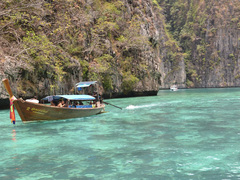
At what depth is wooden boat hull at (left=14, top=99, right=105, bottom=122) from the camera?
561 inches

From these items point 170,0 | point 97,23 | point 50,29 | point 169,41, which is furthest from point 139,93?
point 170,0

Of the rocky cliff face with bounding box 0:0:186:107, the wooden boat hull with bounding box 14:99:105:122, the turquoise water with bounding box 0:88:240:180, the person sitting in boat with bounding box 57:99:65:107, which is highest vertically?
the rocky cliff face with bounding box 0:0:186:107

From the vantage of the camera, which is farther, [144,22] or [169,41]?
[169,41]

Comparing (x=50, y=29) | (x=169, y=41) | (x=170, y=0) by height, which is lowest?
(x=50, y=29)

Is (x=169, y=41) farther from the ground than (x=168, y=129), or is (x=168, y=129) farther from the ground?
(x=169, y=41)

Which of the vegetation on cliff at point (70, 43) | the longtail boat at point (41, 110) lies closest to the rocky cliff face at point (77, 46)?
the vegetation on cliff at point (70, 43)

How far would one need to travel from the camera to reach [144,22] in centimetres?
4681

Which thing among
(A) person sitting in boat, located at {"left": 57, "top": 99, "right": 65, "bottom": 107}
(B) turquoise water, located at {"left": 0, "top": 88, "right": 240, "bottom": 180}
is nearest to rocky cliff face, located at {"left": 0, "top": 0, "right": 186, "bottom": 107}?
(A) person sitting in boat, located at {"left": 57, "top": 99, "right": 65, "bottom": 107}

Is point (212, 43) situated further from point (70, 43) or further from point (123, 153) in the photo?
point (123, 153)

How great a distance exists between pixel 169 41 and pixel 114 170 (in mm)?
89891

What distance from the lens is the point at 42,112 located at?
49.3 ft

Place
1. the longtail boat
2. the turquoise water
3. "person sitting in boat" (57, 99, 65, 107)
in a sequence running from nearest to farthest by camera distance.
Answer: the turquoise water < the longtail boat < "person sitting in boat" (57, 99, 65, 107)

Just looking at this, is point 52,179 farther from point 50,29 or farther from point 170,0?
point 170,0

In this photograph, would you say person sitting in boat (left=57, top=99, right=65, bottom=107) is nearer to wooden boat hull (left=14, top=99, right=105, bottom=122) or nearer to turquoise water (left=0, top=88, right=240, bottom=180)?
wooden boat hull (left=14, top=99, right=105, bottom=122)
